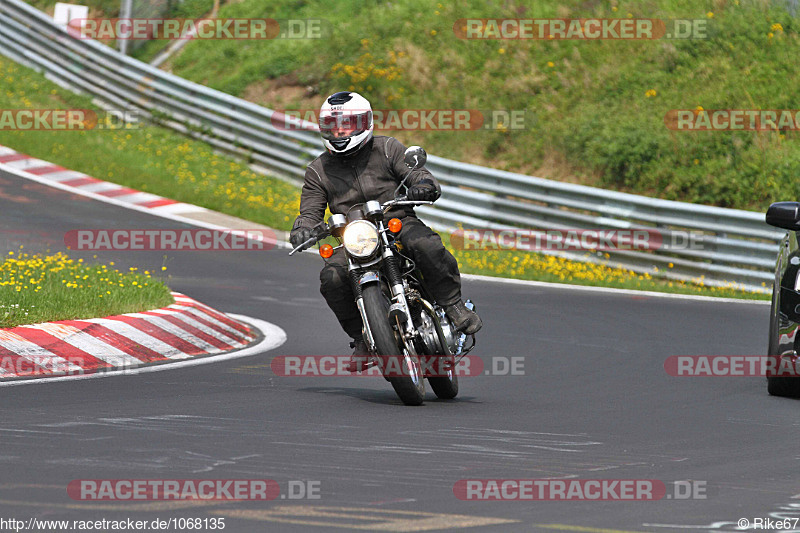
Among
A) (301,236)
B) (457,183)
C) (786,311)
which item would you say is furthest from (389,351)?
(457,183)

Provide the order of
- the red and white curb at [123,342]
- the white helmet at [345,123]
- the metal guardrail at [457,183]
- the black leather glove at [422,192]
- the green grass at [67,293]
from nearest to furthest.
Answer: the black leather glove at [422,192] → the white helmet at [345,123] → the red and white curb at [123,342] → the green grass at [67,293] → the metal guardrail at [457,183]

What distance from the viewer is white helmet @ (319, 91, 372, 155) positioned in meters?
8.38

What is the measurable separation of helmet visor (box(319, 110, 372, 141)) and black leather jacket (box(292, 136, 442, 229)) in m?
0.16

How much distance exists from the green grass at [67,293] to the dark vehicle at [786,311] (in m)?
4.97

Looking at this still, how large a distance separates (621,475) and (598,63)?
59.3 feet

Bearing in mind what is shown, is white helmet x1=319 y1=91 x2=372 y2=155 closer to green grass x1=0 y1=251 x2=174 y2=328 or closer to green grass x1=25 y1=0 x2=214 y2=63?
green grass x1=0 y1=251 x2=174 y2=328

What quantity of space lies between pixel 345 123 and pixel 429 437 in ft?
7.93

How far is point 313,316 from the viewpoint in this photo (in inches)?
520

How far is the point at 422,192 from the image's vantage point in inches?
325

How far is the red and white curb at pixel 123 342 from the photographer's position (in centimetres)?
916

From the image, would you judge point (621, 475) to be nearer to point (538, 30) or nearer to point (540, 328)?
point (540, 328)

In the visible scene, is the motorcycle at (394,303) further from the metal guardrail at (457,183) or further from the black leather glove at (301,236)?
the metal guardrail at (457,183)

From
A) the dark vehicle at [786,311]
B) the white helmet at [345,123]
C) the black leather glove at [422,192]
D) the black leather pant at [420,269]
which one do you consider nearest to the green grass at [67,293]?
the black leather pant at [420,269]

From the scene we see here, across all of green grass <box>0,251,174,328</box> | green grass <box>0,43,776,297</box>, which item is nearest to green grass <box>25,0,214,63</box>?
green grass <box>0,43,776,297</box>
